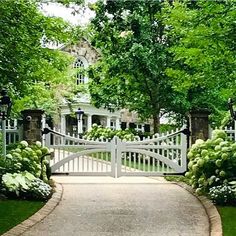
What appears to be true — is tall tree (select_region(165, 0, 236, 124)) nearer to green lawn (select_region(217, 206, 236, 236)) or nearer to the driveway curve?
the driveway curve

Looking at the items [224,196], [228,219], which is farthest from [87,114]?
[228,219]

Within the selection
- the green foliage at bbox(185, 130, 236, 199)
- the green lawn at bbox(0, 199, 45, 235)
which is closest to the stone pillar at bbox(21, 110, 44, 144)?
the green lawn at bbox(0, 199, 45, 235)

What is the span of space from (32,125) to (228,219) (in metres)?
6.36

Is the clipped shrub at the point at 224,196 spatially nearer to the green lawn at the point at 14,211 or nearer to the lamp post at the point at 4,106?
the green lawn at the point at 14,211

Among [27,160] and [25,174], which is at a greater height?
[27,160]

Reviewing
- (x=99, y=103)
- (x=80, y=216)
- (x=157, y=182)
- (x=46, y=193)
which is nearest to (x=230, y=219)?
(x=80, y=216)

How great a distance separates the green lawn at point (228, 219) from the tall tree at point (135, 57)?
407 inches

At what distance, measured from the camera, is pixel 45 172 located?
36.6 feet

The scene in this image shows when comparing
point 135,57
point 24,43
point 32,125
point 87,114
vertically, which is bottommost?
point 32,125

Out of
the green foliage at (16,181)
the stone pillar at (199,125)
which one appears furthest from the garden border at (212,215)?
the green foliage at (16,181)

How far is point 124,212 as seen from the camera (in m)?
8.52

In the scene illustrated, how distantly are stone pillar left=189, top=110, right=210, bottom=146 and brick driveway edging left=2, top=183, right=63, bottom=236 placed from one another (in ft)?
12.1

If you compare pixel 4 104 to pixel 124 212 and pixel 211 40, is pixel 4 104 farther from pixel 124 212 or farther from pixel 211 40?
pixel 211 40

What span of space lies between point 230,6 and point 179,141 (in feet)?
17.5
